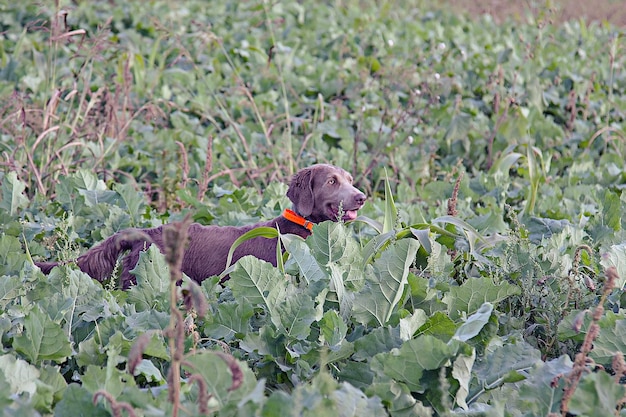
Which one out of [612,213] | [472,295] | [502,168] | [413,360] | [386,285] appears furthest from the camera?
[502,168]

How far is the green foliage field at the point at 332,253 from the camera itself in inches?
107

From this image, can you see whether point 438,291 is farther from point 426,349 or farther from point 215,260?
point 215,260

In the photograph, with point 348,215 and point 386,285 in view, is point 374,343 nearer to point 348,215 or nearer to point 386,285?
point 386,285

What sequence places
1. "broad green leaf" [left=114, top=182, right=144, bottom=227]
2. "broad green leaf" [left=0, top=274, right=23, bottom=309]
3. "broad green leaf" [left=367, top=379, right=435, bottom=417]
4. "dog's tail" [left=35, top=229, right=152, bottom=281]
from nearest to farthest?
"broad green leaf" [left=367, top=379, right=435, bottom=417] < "broad green leaf" [left=0, top=274, right=23, bottom=309] < "dog's tail" [left=35, top=229, right=152, bottom=281] < "broad green leaf" [left=114, top=182, right=144, bottom=227]

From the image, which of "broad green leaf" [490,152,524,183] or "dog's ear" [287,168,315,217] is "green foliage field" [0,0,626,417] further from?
"dog's ear" [287,168,315,217]

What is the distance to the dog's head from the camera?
4469 mm

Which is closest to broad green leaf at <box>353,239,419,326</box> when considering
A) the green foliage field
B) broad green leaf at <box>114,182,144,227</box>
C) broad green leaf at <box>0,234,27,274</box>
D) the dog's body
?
the green foliage field

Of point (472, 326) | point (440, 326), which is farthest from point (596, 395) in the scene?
point (440, 326)

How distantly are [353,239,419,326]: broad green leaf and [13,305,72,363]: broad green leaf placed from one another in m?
1.11

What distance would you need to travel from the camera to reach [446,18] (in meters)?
13.5

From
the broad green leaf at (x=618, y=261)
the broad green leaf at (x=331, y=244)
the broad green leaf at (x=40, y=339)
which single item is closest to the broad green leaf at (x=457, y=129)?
the broad green leaf at (x=618, y=261)

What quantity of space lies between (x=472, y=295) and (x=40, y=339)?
5.47 ft

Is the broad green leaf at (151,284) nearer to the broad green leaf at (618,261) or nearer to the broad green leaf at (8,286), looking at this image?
the broad green leaf at (8,286)

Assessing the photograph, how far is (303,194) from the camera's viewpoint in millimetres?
4508
